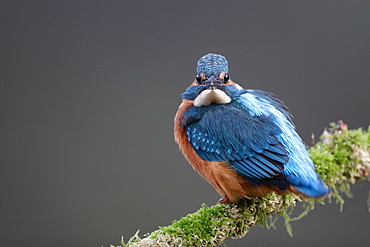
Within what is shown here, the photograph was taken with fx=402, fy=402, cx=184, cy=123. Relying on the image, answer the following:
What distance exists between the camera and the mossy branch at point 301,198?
1.55m

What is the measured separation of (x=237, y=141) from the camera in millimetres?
1659

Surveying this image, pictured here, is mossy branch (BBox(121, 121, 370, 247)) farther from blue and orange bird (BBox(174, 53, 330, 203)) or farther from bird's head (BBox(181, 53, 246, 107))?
bird's head (BBox(181, 53, 246, 107))

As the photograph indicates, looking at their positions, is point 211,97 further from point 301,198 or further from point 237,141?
point 301,198

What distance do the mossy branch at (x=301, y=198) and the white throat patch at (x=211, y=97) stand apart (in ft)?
1.48

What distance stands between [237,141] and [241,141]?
2cm

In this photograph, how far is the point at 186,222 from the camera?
1.52 metres

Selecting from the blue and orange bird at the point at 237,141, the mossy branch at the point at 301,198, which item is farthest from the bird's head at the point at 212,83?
the mossy branch at the point at 301,198

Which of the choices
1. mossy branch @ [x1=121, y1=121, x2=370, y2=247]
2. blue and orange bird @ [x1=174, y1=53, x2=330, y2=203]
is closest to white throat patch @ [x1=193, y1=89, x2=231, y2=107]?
blue and orange bird @ [x1=174, y1=53, x2=330, y2=203]

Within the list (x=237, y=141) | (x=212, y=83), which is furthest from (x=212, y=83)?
(x=237, y=141)

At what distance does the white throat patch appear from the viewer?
5.74 ft

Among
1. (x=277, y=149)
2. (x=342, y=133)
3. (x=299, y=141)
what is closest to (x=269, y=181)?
(x=277, y=149)

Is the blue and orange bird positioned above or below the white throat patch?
below

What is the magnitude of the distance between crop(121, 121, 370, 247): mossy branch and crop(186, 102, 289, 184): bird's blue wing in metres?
0.16

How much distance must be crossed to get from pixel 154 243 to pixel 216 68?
31.6 inches
